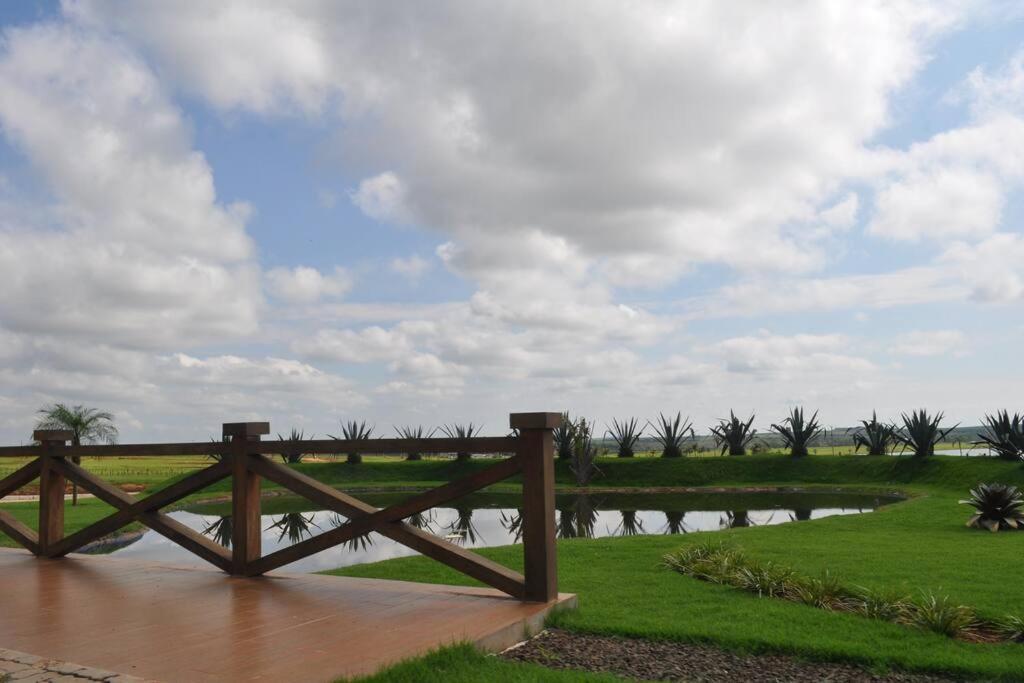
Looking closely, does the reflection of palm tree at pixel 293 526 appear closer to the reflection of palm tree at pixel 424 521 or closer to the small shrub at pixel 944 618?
the reflection of palm tree at pixel 424 521

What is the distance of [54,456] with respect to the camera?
720 cm

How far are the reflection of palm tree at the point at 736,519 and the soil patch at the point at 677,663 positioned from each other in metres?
8.82

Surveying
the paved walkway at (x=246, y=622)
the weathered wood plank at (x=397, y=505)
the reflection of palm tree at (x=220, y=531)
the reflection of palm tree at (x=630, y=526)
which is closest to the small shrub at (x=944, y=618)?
the paved walkway at (x=246, y=622)

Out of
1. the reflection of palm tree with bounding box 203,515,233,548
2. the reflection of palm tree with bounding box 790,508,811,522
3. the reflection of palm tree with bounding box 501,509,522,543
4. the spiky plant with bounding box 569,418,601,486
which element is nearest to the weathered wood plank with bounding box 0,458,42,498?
the reflection of palm tree with bounding box 203,515,233,548

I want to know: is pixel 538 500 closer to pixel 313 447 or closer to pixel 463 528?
pixel 313 447

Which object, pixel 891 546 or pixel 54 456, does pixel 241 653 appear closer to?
pixel 54 456

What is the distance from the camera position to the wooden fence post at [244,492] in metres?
5.77

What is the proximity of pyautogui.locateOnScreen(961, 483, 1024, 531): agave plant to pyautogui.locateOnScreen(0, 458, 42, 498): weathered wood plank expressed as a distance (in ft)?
35.3

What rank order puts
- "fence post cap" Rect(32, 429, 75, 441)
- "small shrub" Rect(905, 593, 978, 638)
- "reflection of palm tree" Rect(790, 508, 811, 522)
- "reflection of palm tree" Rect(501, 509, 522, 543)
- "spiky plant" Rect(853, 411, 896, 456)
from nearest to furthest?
"small shrub" Rect(905, 593, 978, 638) < "fence post cap" Rect(32, 429, 75, 441) < "reflection of palm tree" Rect(501, 509, 522, 543) < "reflection of palm tree" Rect(790, 508, 811, 522) < "spiky plant" Rect(853, 411, 896, 456)

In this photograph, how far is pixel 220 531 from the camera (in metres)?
14.0

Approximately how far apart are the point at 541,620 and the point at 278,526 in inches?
445

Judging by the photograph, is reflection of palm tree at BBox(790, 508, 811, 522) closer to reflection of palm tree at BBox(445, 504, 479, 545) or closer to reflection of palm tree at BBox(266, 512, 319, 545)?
reflection of palm tree at BBox(445, 504, 479, 545)

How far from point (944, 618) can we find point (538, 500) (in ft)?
8.09

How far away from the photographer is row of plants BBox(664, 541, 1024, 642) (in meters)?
4.50
